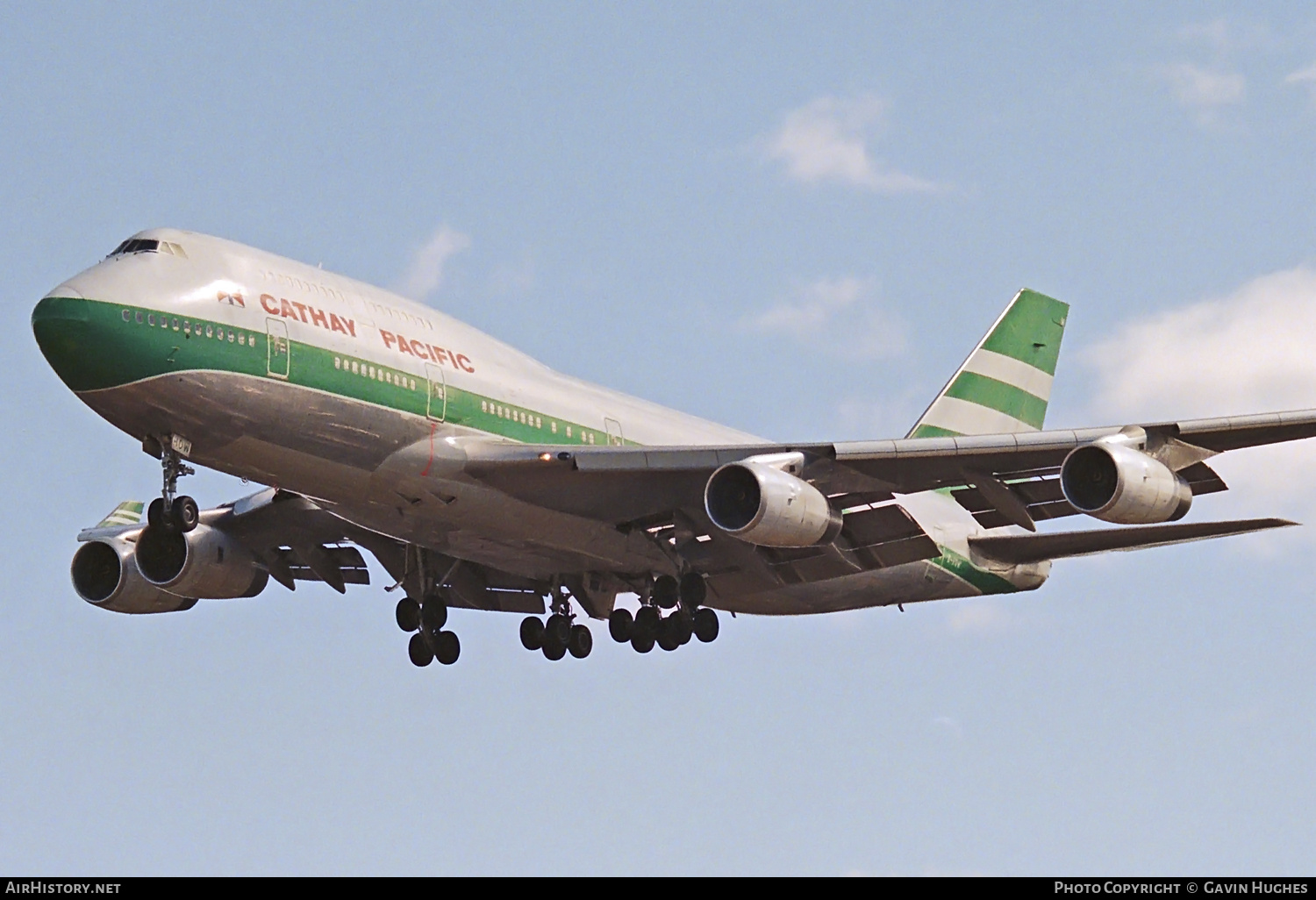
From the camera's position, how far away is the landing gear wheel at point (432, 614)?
126 ft

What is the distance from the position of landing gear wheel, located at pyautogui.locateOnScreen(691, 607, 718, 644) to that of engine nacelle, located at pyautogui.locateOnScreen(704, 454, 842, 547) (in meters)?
4.99

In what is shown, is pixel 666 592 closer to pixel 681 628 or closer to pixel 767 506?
pixel 681 628

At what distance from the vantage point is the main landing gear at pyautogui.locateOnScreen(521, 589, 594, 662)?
39.0m

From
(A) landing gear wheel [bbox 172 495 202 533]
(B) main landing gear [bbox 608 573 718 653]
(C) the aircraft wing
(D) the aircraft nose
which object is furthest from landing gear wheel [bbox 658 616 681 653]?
(D) the aircraft nose

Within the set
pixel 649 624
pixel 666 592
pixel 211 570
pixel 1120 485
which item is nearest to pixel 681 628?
pixel 649 624

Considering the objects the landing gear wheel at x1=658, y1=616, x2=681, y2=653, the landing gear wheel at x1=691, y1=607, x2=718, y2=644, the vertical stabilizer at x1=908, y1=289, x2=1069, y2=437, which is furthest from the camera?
the vertical stabilizer at x1=908, y1=289, x2=1069, y2=437

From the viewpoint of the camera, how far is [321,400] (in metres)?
30.5

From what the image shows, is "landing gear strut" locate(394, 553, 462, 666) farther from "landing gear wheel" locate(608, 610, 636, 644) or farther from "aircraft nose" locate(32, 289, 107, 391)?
"aircraft nose" locate(32, 289, 107, 391)


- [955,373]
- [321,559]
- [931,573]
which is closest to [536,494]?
[321,559]

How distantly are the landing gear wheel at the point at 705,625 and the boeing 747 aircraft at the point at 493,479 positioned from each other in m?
0.05

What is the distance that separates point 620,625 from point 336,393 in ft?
32.9

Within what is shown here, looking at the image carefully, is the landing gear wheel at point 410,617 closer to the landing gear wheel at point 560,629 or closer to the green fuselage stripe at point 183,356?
the landing gear wheel at point 560,629

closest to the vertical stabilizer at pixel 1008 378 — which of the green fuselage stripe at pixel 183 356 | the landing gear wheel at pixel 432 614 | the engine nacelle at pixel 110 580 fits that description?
the landing gear wheel at pixel 432 614

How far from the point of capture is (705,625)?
1469 inches
